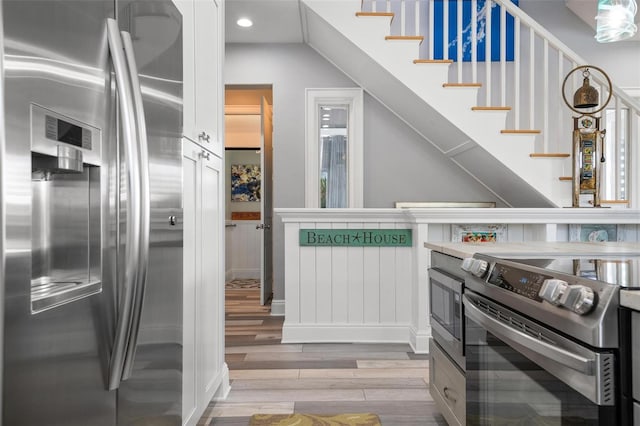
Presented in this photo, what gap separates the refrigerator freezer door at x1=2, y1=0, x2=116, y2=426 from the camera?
0.65m

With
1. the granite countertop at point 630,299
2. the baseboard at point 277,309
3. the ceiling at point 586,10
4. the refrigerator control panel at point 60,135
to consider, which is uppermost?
the ceiling at point 586,10

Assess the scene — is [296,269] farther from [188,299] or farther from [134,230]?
[134,230]

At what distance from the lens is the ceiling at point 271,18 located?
361 cm

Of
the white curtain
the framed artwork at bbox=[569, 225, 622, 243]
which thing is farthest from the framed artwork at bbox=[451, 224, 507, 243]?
the white curtain

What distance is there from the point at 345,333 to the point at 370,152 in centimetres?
187

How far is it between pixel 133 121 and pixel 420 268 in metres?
2.56

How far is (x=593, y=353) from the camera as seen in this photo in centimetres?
84

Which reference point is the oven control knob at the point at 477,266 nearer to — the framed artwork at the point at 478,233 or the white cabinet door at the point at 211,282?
the white cabinet door at the point at 211,282

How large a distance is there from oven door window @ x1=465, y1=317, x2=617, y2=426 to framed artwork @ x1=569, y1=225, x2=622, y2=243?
204 centimetres

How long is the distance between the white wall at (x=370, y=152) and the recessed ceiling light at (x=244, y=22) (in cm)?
48

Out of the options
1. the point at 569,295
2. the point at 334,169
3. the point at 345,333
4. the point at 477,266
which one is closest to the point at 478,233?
the point at 345,333

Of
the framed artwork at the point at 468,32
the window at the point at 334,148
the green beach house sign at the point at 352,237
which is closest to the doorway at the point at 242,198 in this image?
the window at the point at 334,148

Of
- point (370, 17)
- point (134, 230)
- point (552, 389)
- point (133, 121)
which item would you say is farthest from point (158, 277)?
Answer: point (370, 17)

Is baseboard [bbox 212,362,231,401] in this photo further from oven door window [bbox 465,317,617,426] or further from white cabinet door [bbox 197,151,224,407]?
oven door window [bbox 465,317,617,426]
